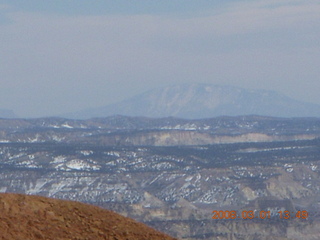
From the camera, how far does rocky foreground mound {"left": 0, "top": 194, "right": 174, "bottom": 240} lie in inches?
884

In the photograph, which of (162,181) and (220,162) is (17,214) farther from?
(220,162)

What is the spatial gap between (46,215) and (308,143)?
135734 millimetres

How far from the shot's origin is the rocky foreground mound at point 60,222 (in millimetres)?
22453

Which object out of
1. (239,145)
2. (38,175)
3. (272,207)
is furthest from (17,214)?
(239,145)

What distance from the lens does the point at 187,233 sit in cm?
6956
